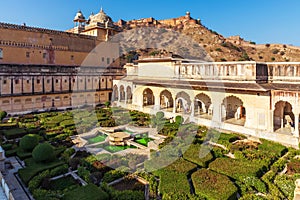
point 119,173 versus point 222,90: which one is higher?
point 222,90

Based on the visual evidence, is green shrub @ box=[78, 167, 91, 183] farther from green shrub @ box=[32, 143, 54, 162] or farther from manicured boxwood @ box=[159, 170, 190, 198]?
manicured boxwood @ box=[159, 170, 190, 198]

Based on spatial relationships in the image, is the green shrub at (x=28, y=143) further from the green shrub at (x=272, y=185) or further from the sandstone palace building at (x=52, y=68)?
the sandstone palace building at (x=52, y=68)

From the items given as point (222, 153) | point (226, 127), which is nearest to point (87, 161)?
point (222, 153)

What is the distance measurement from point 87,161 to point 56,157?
240cm

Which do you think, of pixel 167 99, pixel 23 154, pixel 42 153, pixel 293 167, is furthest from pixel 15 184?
pixel 167 99

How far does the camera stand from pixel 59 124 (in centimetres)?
2153

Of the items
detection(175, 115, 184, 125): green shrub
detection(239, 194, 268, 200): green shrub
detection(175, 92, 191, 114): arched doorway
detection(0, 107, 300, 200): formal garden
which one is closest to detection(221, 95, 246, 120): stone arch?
detection(175, 115, 184, 125): green shrub

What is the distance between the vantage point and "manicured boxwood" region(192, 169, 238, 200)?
908cm

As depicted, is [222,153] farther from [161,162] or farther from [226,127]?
[226,127]

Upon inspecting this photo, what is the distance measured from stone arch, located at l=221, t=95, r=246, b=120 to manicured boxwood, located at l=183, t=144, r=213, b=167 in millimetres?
7843

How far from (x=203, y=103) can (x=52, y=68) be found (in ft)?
63.5

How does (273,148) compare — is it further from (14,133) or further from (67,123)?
(14,133)

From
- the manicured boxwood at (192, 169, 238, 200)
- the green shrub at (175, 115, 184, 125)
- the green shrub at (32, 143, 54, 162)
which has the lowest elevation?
the manicured boxwood at (192, 169, 238, 200)

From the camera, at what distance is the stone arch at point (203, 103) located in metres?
24.9
